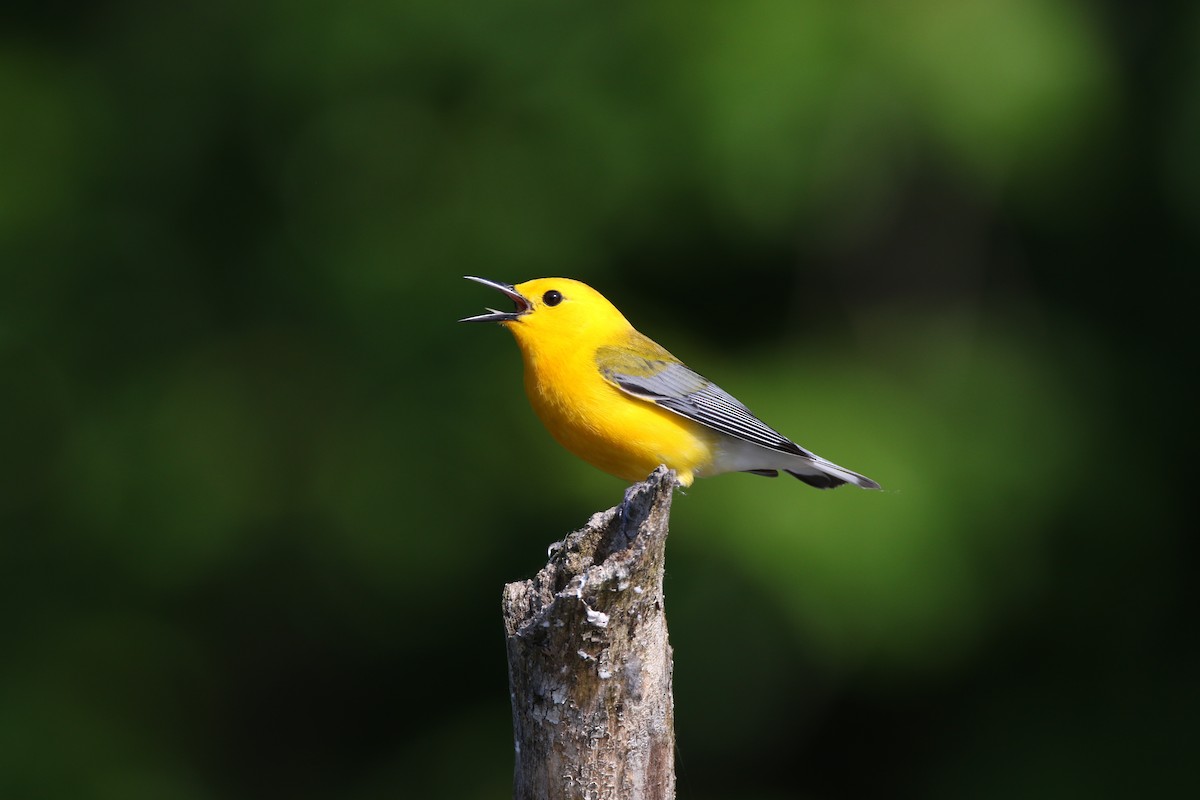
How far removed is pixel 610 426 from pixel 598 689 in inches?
57.5

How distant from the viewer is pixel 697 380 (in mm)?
4648

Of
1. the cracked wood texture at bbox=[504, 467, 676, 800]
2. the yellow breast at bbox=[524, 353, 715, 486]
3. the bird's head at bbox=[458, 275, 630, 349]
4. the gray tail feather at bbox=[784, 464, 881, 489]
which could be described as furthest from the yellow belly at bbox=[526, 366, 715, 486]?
the cracked wood texture at bbox=[504, 467, 676, 800]

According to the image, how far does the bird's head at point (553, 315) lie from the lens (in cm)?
436

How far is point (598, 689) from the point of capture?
2738 mm

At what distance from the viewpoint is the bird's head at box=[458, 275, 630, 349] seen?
436 centimetres

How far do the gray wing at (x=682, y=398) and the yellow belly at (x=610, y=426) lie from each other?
42mm

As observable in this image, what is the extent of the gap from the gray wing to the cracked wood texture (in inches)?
56.6

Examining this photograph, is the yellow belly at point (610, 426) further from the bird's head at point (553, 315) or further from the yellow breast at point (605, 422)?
the bird's head at point (553, 315)

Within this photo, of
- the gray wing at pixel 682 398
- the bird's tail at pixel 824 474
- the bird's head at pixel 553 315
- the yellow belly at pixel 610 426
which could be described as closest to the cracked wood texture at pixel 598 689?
the yellow belly at pixel 610 426

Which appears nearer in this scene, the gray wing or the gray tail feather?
the gray wing

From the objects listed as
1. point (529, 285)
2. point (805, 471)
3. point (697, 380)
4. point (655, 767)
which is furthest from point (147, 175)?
point (655, 767)

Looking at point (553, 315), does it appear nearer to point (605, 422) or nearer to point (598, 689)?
point (605, 422)

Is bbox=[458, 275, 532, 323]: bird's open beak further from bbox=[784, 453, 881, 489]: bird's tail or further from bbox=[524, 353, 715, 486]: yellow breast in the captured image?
bbox=[784, 453, 881, 489]: bird's tail

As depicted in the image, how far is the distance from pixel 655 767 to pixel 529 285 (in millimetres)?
2153
